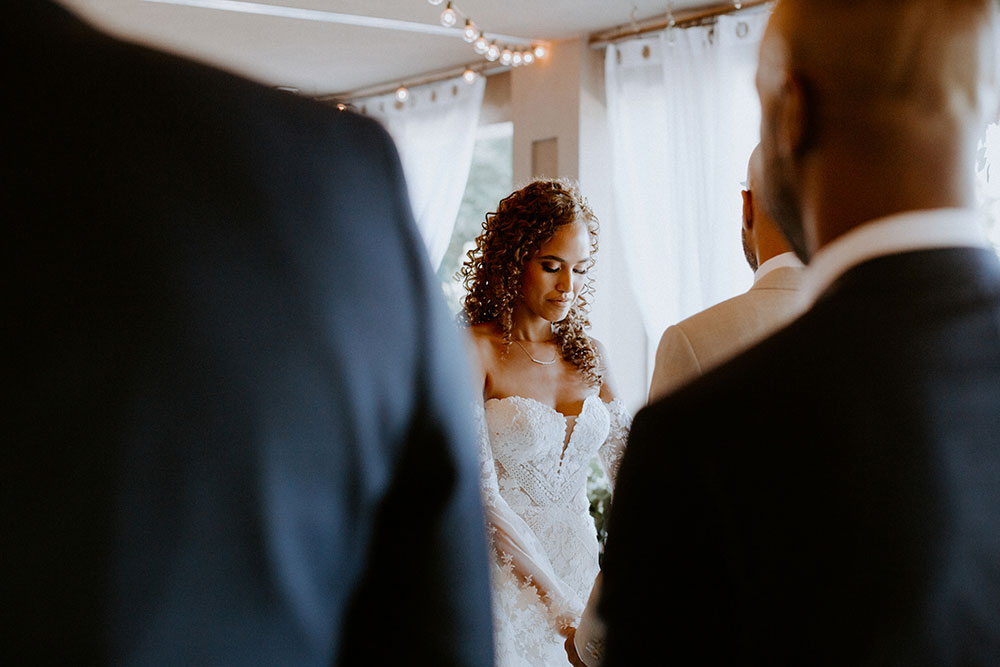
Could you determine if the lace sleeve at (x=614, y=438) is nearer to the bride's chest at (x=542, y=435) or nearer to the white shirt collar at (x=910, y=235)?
the bride's chest at (x=542, y=435)

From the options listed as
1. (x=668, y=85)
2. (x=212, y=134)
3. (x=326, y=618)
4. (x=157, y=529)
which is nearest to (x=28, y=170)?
(x=212, y=134)

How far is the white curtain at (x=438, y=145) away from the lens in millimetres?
6641

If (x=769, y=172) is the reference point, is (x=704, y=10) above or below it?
above

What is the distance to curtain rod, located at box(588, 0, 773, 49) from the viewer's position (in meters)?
5.02

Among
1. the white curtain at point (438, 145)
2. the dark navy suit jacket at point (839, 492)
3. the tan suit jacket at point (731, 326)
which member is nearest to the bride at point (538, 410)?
the tan suit jacket at point (731, 326)

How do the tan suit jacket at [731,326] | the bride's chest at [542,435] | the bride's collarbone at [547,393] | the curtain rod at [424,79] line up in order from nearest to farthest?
1. the tan suit jacket at [731,326]
2. the bride's chest at [542,435]
3. the bride's collarbone at [547,393]
4. the curtain rod at [424,79]

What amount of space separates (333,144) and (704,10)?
5.03 meters

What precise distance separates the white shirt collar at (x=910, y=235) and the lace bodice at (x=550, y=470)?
2.16m

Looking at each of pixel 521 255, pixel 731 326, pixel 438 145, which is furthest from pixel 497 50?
pixel 731 326

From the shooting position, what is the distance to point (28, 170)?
533 millimetres

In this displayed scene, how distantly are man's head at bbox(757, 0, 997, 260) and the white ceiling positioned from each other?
14.2 feet

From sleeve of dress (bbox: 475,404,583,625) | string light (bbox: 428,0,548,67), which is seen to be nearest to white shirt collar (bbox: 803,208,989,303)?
sleeve of dress (bbox: 475,404,583,625)

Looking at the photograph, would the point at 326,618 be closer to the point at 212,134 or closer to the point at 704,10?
the point at 212,134

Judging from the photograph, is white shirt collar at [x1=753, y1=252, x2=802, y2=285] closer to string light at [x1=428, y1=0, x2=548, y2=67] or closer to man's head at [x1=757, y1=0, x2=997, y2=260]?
man's head at [x1=757, y1=0, x2=997, y2=260]
